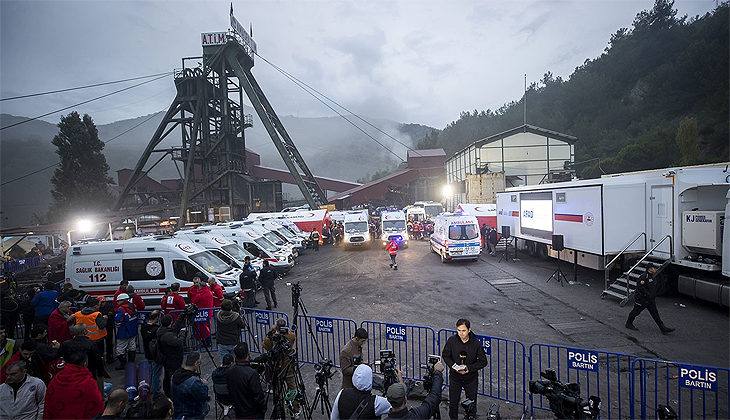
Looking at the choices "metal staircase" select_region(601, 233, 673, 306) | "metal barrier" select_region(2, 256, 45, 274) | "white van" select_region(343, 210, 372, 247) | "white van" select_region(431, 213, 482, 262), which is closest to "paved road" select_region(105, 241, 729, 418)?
"metal staircase" select_region(601, 233, 673, 306)

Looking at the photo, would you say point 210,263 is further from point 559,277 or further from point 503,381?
point 559,277

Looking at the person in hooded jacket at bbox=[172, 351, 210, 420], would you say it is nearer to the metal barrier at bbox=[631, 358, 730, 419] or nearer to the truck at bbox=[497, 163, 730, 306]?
the metal barrier at bbox=[631, 358, 730, 419]

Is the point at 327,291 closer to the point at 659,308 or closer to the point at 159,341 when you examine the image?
the point at 159,341

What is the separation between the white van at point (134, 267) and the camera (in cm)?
1003

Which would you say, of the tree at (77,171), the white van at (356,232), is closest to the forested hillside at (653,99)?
the white van at (356,232)

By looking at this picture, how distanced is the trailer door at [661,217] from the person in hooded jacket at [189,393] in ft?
41.2

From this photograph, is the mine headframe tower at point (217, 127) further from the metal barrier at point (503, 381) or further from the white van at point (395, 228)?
the metal barrier at point (503, 381)

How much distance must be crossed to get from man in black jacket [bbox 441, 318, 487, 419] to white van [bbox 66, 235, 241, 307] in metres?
7.81

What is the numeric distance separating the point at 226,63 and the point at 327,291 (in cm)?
3212

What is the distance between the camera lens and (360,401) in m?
3.31

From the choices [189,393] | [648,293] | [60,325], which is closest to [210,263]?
[60,325]

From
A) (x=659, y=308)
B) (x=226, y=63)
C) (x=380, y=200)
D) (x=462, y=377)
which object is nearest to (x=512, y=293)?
(x=659, y=308)

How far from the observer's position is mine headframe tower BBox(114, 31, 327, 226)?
3362cm

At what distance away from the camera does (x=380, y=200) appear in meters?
51.0
